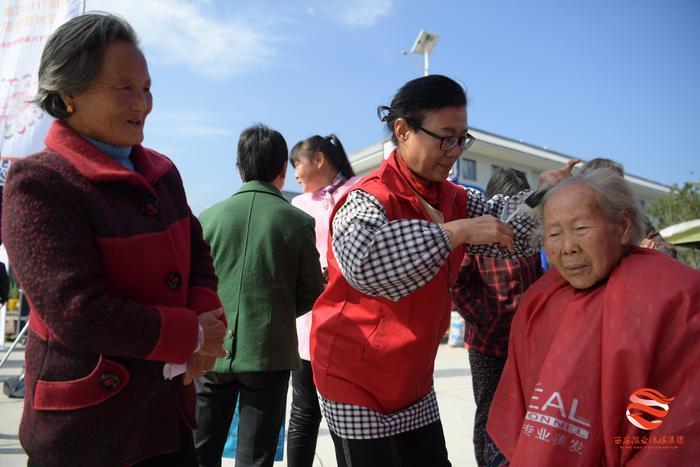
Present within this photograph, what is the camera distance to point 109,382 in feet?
4.30

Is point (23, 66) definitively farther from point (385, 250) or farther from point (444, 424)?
point (444, 424)

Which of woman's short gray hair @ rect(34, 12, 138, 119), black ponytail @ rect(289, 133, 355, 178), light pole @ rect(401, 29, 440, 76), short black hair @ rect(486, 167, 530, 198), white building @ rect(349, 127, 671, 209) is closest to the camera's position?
woman's short gray hair @ rect(34, 12, 138, 119)

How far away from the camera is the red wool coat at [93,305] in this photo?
1.24 meters

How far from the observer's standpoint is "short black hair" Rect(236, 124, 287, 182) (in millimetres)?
2975

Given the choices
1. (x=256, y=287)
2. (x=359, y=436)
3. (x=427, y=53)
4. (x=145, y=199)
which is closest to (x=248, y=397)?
(x=256, y=287)

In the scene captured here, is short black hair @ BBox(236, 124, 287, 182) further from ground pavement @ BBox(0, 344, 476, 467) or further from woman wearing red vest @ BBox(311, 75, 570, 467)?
ground pavement @ BBox(0, 344, 476, 467)

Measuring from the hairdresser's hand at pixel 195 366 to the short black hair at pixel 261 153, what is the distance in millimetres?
1557

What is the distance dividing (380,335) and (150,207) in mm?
867

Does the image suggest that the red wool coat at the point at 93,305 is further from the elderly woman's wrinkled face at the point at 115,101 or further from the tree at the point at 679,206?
the tree at the point at 679,206

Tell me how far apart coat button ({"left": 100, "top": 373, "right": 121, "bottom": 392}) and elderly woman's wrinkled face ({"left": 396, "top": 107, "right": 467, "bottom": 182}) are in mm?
1271

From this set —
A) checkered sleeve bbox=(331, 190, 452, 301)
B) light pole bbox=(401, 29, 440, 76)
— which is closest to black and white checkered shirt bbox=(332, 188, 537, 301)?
checkered sleeve bbox=(331, 190, 452, 301)

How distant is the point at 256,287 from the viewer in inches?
108

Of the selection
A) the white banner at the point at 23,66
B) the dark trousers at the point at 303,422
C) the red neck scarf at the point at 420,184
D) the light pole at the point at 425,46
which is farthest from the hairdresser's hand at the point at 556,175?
the light pole at the point at 425,46

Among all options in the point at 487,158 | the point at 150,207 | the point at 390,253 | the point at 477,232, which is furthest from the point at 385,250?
the point at 487,158
